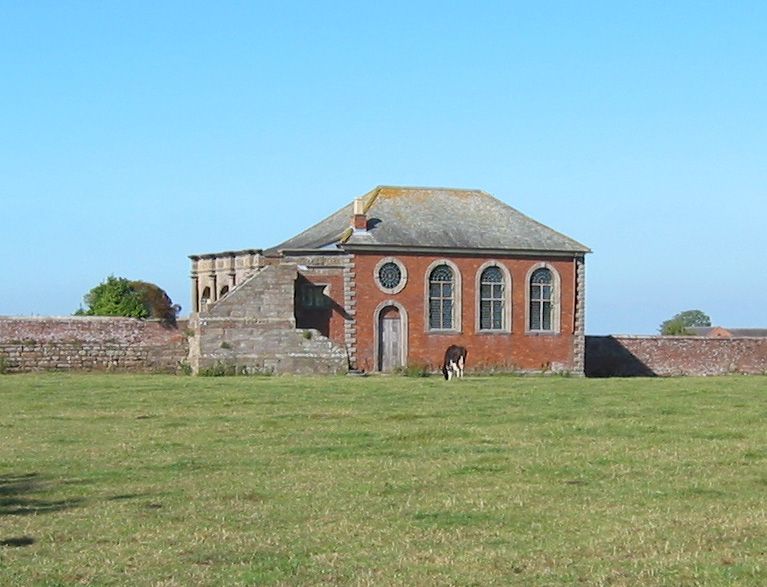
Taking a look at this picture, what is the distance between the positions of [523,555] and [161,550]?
9.89 feet

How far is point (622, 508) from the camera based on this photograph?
1400cm

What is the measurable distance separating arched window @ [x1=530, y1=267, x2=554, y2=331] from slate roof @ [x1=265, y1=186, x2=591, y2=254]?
1041 millimetres

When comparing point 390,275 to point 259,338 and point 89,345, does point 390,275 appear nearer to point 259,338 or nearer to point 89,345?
point 259,338

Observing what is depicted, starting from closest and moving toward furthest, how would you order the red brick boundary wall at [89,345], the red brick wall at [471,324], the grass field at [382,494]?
the grass field at [382,494] → the red brick boundary wall at [89,345] → the red brick wall at [471,324]

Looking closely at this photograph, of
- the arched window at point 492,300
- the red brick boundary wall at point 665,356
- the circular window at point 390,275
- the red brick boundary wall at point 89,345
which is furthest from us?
the red brick boundary wall at point 665,356

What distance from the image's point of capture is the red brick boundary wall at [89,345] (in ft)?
148

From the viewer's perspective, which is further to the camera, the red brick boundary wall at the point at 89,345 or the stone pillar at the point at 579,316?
the stone pillar at the point at 579,316

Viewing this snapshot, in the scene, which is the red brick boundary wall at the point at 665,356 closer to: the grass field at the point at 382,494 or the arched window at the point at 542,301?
the arched window at the point at 542,301

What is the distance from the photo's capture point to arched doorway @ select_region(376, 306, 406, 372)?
50375 millimetres

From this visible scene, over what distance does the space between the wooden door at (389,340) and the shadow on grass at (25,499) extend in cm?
3392

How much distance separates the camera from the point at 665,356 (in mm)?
56719

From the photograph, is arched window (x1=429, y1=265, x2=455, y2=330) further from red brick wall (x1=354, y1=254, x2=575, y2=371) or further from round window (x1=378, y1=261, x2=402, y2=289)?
round window (x1=378, y1=261, x2=402, y2=289)

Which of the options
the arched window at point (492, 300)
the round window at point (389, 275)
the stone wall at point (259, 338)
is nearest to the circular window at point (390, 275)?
the round window at point (389, 275)

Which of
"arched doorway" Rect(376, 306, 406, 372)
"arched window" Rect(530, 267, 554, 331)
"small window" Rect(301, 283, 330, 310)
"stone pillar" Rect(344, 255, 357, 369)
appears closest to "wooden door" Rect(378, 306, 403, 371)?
"arched doorway" Rect(376, 306, 406, 372)
